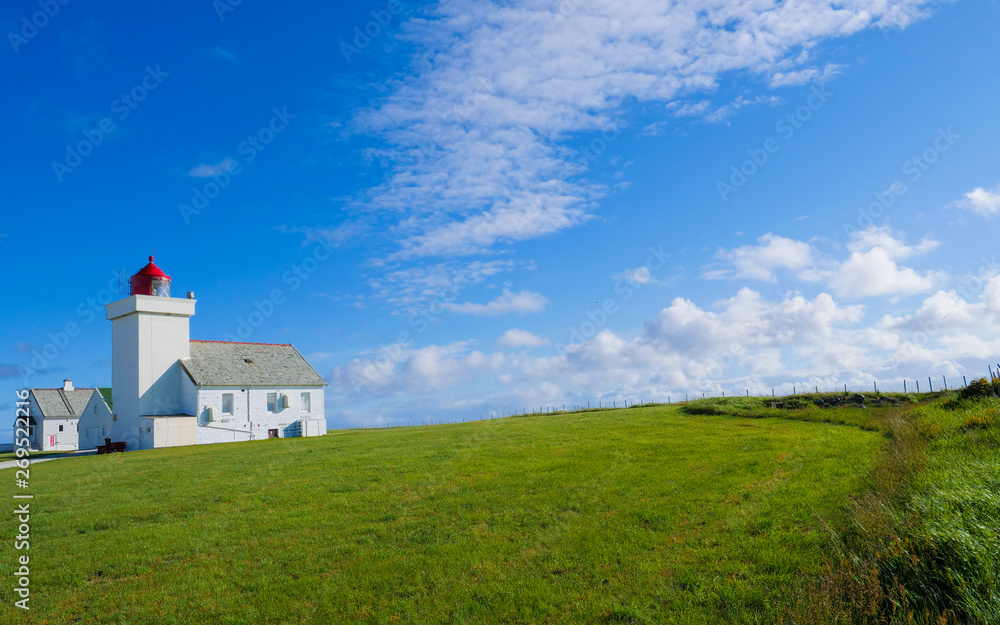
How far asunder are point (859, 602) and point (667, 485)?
7918 mm

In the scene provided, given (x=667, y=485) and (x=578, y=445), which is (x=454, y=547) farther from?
(x=578, y=445)

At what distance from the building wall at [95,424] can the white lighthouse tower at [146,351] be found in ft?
20.6

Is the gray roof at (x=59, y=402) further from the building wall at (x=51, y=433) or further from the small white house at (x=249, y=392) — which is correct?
the small white house at (x=249, y=392)

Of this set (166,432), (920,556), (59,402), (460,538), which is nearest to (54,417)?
(59,402)

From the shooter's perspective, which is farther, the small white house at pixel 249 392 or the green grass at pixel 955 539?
the small white house at pixel 249 392

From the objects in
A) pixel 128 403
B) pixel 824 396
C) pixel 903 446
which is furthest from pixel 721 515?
pixel 128 403

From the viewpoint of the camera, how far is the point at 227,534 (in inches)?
476

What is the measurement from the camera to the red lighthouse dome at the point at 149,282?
4412 centimetres

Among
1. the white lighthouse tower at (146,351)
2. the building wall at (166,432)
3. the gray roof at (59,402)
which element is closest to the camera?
the building wall at (166,432)

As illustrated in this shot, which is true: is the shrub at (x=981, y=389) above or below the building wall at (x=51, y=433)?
below

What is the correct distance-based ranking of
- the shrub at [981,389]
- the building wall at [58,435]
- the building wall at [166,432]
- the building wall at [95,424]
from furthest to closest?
the building wall at [58,435] < the building wall at [95,424] < the building wall at [166,432] < the shrub at [981,389]

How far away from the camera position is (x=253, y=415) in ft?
151

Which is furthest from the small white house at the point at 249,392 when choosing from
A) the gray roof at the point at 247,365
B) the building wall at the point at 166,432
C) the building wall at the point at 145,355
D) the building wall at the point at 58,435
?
the building wall at the point at 58,435

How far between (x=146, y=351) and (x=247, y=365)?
7.66m
